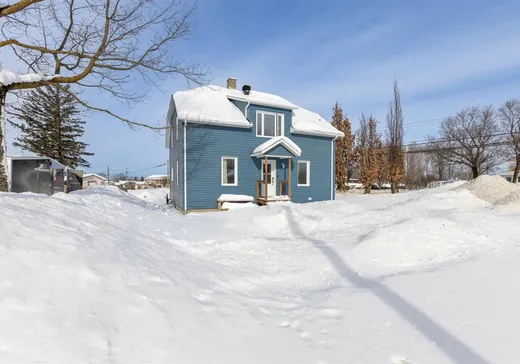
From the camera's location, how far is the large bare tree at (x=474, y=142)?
116 feet

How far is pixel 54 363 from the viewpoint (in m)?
1.91

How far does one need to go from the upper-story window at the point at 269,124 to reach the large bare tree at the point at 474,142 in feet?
107

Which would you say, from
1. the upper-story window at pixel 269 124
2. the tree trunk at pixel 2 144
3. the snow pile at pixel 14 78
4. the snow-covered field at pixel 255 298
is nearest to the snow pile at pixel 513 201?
the snow-covered field at pixel 255 298

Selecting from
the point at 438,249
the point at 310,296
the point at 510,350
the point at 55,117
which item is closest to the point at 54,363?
the point at 310,296

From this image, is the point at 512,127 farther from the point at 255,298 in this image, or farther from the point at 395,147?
the point at 255,298

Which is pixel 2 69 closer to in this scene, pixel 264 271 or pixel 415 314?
pixel 264 271

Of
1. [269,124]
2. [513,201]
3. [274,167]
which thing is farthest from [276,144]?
[513,201]

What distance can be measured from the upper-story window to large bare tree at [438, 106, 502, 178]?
107 ft

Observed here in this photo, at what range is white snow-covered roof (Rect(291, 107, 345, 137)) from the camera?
1614 cm

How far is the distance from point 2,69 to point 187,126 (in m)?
7.37

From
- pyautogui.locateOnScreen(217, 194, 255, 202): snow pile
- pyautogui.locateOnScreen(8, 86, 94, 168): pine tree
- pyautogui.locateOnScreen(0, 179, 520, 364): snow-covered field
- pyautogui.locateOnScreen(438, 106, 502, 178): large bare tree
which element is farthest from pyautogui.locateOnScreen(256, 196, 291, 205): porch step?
pyautogui.locateOnScreen(438, 106, 502, 178): large bare tree

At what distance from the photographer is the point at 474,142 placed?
3569cm

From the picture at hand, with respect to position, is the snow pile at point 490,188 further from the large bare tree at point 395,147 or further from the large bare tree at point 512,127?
the large bare tree at point 512,127

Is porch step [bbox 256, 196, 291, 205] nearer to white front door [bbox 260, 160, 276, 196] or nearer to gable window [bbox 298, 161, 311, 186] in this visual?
white front door [bbox 260, 160, 276, 196]
